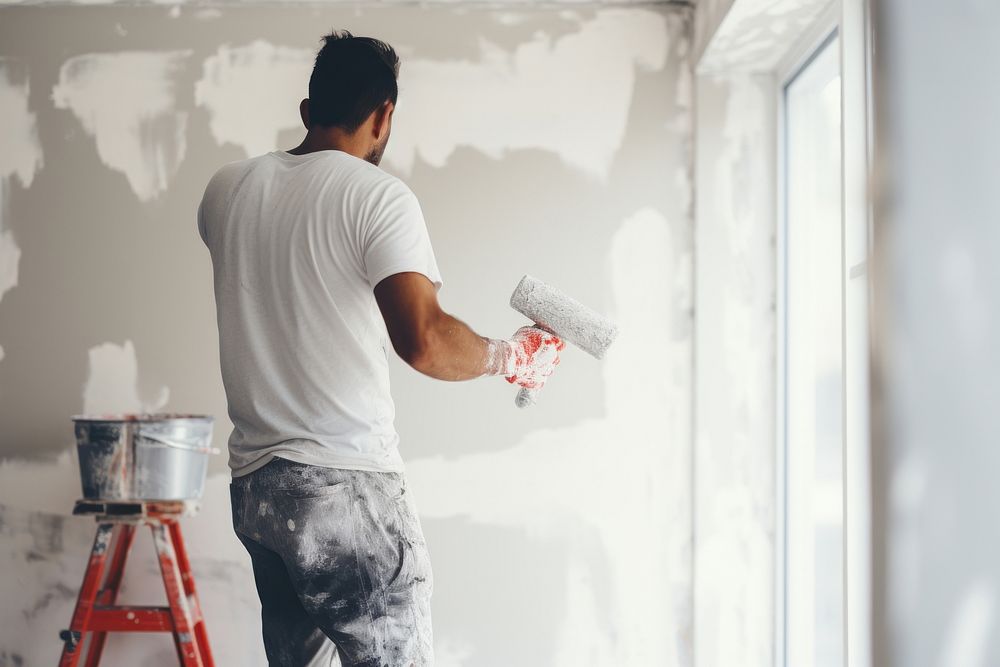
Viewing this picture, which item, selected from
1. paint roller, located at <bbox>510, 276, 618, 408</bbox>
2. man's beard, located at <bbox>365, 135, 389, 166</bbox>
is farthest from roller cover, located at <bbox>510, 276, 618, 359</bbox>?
man's beard, located at <bbox>365, 135, 389, 166</bbox>

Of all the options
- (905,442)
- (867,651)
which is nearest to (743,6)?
(905,442)

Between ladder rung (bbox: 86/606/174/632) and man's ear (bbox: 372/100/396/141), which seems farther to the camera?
ladder rung (bbox: 86/606/174/632)

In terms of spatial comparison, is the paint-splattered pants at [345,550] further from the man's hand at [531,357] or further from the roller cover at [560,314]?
the roller cover at [560,314]

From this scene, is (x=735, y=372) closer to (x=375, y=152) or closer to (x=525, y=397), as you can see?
(x=525, y=397)

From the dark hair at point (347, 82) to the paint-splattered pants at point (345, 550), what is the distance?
55 centimetres

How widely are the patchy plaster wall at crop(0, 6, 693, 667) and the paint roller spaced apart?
3.90ft

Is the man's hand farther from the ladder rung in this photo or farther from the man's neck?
the ladder rung

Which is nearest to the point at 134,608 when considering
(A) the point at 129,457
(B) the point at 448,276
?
(A) the point at 129,457

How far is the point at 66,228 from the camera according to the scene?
9.15 feet

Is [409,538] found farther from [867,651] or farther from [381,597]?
[867,651]

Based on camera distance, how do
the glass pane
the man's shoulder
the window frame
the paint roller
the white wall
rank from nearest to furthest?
the white wall → the man's shoulder → the paint roller → the glass pane → the window frame

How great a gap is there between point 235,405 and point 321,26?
1834mm

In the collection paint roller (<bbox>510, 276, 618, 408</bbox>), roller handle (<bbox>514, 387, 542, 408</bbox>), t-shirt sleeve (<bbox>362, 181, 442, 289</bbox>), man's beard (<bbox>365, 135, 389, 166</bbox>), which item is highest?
man's beard (<bbox>365, 135, 389, 166</bbox>)

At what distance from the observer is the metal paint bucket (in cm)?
234
